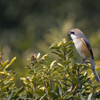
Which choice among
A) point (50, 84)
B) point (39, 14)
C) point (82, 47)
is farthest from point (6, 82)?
point (39, 14)

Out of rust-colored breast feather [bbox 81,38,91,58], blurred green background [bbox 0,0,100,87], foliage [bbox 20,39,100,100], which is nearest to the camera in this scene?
foliage [bbox 20,39,100,100]

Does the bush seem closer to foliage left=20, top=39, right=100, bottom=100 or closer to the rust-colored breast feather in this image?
foliage left=20, top=39, right=100, bottom=100

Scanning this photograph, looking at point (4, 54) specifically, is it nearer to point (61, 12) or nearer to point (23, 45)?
point (23, 45)

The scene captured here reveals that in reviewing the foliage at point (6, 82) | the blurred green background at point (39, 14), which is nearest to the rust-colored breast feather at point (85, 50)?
the foliage at point (6, 82)

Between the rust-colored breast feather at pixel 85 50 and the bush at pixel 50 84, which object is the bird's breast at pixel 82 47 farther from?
the bush at pixel 50 84

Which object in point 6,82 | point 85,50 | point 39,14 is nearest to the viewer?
point 6,82

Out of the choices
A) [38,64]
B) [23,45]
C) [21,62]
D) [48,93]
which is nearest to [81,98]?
[48,93]

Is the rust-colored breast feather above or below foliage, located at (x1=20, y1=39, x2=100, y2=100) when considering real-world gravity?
above

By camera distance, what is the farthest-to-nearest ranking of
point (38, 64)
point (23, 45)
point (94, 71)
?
point (23, 45), point (94, 71), point (38, 64)

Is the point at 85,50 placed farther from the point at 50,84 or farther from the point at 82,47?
the point at 50,84

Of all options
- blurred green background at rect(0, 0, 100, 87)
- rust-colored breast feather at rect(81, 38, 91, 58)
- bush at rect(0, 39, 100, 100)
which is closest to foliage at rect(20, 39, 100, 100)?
bush at rect(0, 39, 100, 100)

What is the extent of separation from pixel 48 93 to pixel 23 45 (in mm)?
1544

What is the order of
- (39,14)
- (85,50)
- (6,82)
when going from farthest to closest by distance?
(39,14) < (85,50) < (6,82)

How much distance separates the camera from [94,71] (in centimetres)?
104
